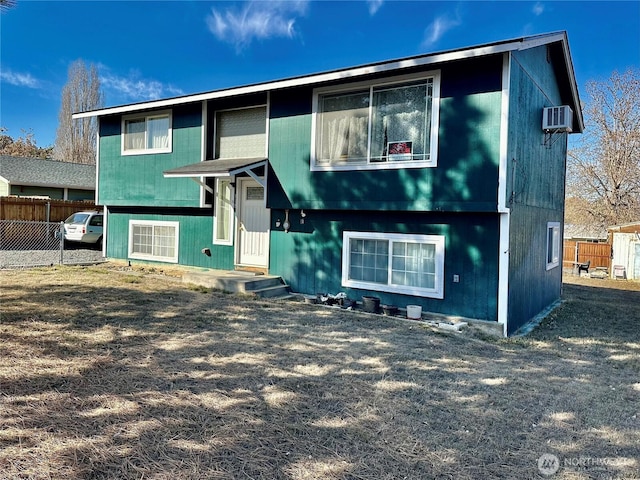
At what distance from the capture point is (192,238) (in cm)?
1126

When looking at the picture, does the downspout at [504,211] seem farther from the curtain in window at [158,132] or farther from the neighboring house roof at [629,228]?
the neighboring house roof at [629,228]

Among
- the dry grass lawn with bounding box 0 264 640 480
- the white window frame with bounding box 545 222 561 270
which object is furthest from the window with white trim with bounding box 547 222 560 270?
the dry grass lawn with bounding box 0 264 640 480

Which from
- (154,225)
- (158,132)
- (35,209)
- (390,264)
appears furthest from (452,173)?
(35,209)

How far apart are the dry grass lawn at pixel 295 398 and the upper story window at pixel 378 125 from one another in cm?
303

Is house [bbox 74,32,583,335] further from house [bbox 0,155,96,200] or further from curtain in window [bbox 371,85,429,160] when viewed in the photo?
house [bbox 0,155,96,200]

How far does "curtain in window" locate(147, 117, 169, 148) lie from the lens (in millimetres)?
11461

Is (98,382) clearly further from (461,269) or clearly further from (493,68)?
(493,68)

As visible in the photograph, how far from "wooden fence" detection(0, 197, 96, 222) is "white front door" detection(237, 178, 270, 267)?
1232 centimetres

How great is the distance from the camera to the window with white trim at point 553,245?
407 inches

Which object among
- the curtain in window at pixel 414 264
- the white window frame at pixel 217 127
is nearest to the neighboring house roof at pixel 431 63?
the white window frame at pixel 217 127

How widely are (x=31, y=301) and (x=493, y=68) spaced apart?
8.40 m

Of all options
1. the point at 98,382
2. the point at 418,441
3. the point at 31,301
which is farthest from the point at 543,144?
the point at 31,301

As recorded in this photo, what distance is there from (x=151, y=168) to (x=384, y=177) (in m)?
6.85

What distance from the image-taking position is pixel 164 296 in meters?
8.37
